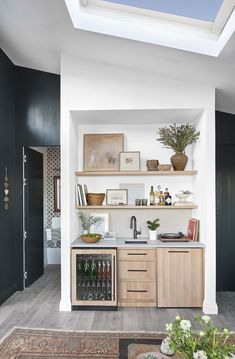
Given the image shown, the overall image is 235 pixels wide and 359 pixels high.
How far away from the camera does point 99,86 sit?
389 centimetres

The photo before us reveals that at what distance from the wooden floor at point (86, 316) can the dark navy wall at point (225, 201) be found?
42 centimetres

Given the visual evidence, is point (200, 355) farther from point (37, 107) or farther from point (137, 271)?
point (37, 107)

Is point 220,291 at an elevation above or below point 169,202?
below

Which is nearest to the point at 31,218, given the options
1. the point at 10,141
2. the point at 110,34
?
the point at 10,141

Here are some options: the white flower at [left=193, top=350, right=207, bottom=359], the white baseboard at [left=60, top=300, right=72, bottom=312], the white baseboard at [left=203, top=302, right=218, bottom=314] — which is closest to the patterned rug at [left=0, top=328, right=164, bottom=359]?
the white baseboard at [left=60, top=300, right=72, bottom=312]

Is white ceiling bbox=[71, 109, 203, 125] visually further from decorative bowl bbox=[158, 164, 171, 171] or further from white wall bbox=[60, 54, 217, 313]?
decorative bowl bbox=[158, 164, 171, 171]

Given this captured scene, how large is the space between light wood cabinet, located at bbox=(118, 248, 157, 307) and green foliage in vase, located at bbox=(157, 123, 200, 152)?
1453 mm

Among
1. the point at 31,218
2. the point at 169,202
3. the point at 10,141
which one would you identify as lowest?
the point at 31,218

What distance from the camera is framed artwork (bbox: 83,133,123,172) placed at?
4.40m

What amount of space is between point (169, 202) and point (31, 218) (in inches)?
89.4

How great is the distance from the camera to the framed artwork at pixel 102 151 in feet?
14.4

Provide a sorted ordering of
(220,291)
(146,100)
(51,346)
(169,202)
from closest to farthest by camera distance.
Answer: (51,346)
(146,100)
(169,202)
(220,291)

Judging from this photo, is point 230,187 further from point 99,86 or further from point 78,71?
point 78,71

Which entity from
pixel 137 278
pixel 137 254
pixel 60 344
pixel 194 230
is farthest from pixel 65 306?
pixel 194 230
